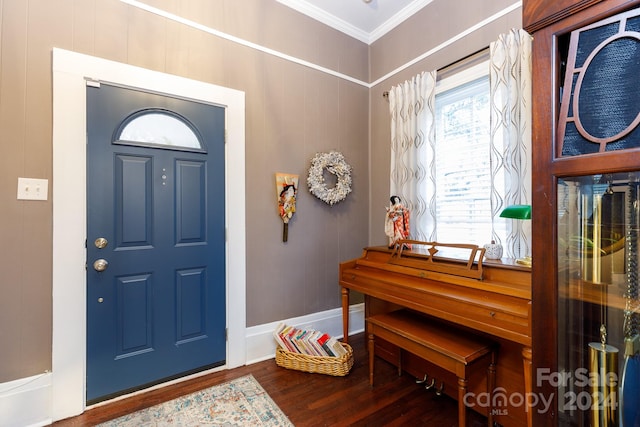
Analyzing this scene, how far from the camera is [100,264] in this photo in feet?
5.96

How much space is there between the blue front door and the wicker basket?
50 cm

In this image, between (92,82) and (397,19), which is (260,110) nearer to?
(92,82)

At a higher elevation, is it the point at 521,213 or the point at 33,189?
the point at 33,189

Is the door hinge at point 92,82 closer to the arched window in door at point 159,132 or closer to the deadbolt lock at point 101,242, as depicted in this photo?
the arched window in door at point 159,132

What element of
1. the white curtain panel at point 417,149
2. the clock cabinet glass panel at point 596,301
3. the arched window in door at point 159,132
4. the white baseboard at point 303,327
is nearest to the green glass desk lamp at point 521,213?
the clock cabinet glass panel at point 596,301

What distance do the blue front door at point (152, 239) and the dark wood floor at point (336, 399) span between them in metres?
0.13

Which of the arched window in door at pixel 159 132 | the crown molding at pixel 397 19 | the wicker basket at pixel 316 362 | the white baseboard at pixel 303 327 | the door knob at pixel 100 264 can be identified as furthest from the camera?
the crown molding at pixel 397 19

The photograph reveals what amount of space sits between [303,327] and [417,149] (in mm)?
1980

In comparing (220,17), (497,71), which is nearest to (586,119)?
(497,71)

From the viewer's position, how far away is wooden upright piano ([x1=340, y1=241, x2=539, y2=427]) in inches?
52.6

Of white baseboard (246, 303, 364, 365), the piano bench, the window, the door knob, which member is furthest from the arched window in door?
the window

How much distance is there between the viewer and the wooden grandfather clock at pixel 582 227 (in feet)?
2.70

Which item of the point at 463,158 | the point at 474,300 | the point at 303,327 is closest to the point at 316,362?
the point at 303,327

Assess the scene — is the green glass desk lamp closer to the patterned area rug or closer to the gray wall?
the gray wall
